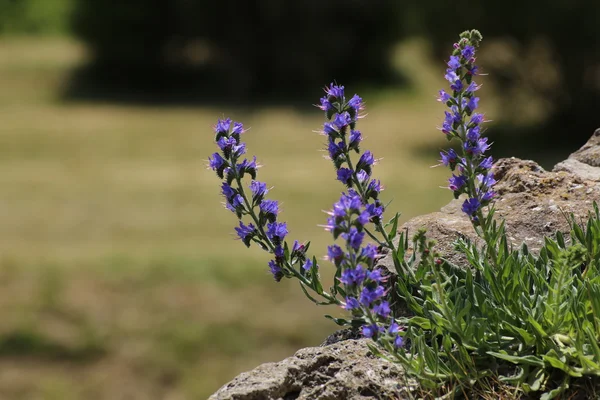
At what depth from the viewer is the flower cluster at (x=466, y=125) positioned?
305cm

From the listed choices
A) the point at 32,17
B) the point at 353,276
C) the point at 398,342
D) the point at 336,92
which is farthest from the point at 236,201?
the point at 32,17

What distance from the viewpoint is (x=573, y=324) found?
2957 mm

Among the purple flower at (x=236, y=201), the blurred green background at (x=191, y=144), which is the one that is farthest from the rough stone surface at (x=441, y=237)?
the blurred green background at (x=191, y=144)

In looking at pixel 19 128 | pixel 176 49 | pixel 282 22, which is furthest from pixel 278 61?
pixel 19 128

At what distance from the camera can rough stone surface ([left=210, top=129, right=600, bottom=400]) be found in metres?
3.10

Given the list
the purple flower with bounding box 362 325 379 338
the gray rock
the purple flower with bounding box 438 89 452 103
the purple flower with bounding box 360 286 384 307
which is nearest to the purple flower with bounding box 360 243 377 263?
the purple flower with bounding box 360 286 384 307

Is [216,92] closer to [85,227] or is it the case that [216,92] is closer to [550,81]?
[550,81]

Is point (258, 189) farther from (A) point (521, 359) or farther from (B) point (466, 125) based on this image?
(A) point (521, 359)

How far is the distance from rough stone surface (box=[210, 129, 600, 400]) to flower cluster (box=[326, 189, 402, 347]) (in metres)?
0.39

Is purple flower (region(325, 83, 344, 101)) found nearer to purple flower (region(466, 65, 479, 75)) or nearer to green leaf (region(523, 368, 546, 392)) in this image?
purple flower (region(466, 65, 479, 75))

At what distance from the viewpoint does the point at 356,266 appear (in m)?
2.70

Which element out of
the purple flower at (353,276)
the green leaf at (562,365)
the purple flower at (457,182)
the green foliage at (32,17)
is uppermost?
the green foliage at (32,17)

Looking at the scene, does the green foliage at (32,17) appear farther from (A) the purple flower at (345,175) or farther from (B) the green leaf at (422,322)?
(B) the green leaf at (422,322)

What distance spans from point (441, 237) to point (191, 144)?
60.7 ft
